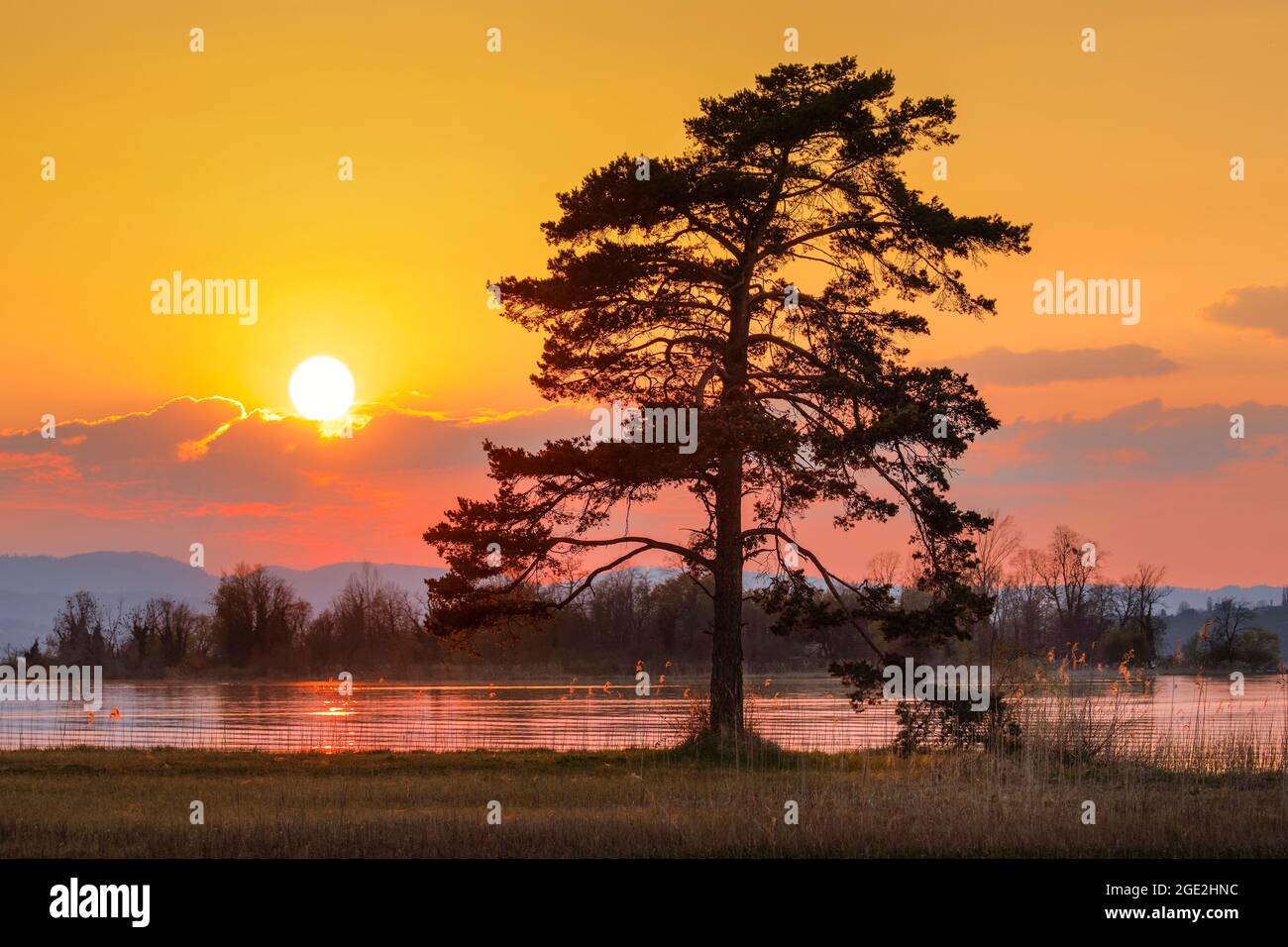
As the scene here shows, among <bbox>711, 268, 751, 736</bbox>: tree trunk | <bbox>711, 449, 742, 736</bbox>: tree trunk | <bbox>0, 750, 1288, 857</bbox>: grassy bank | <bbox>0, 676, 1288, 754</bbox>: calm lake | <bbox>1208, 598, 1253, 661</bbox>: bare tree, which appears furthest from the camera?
<bbox>1208, 598, 1253, 661</bbox>: bare tree

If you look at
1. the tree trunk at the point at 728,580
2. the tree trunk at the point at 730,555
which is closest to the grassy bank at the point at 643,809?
the tree trunk at the point at 730,555

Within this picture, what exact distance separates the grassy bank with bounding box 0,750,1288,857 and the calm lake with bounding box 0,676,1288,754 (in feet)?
13.9

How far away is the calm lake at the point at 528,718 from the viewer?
3031 cm

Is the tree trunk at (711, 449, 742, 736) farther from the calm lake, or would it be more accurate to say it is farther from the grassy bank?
the grassy bank

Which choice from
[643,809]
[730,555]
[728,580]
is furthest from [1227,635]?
[643,809]

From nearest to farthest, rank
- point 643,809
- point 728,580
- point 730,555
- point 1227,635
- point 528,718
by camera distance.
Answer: point 643,809 < point 730,555 < point 728,580 < point 528,718 < point 1227,635

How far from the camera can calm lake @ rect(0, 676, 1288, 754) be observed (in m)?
30.3

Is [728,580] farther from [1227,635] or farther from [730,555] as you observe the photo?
[1227,635]

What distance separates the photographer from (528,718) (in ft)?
154

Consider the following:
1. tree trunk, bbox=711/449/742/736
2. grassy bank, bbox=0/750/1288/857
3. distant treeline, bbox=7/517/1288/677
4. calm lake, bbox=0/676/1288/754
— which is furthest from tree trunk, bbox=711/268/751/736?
distant treeline, bbox=7/517/1288/677

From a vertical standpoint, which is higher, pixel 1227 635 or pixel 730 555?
pixel 730 555

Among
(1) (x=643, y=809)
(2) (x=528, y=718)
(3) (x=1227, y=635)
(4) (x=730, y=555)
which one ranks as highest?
(4) (x=730, y=555)

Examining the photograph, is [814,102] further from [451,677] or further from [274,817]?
[451,677]

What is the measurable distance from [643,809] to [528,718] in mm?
27402
